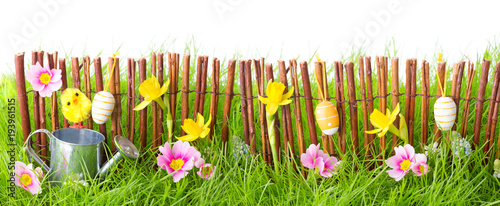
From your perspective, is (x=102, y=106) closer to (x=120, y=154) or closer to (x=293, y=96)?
(x=120, y=154)

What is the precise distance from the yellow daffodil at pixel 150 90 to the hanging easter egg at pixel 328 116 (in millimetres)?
540

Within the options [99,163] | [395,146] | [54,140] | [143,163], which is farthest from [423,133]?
[54,140]

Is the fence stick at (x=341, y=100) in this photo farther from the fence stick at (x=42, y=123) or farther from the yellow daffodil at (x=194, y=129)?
the fence stick at (x=42, y=123)

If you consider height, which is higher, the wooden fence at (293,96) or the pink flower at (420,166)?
Result: the wooden fence at (293,96)

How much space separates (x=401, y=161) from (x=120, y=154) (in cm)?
96

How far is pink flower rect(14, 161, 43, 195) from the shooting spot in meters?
1.72

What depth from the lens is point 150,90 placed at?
1716 mm

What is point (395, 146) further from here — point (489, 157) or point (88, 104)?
point (88, 104)

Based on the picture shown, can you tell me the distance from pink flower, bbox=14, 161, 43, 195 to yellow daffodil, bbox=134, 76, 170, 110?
414mm

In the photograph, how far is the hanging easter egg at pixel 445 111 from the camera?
1.67m

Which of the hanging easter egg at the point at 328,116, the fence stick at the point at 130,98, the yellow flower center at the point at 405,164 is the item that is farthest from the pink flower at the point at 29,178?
the yellow flower center at the point at 405,164

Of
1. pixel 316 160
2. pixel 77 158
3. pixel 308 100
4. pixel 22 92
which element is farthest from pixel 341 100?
pixel 22 92

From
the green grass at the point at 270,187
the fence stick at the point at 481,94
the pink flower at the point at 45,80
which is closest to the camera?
the green grass at the point at 270,187

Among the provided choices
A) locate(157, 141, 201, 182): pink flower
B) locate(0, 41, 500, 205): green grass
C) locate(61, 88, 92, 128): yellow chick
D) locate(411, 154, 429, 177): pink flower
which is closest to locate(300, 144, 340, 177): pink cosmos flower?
locate(0, 41, 500, 205): green grass
